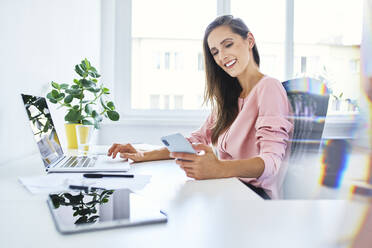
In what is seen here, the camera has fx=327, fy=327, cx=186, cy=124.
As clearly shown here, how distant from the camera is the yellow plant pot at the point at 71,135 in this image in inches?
47.7

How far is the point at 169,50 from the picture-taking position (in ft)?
8.55

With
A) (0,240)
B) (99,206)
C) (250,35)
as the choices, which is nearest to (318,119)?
(250,35)

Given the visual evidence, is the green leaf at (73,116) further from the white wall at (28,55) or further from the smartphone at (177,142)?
the smartphone at (177,142)

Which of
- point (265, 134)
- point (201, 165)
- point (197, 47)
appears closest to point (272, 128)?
point (265, 134)

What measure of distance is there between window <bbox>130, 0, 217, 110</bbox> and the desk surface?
1929mm

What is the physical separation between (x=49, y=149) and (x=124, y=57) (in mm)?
1638

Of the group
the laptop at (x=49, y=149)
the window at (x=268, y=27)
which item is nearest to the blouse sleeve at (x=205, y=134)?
the laptop at (x=49, y=149)

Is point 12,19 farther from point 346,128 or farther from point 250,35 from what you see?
point 346,128

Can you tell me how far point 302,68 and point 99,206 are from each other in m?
2.46

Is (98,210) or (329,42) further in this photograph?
(329,42)

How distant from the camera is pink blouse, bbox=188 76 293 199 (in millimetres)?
A: 998

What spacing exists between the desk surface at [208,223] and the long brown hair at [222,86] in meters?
0.74

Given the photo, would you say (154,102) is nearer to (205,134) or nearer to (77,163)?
(205,134)

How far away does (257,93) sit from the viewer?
3.88ft
